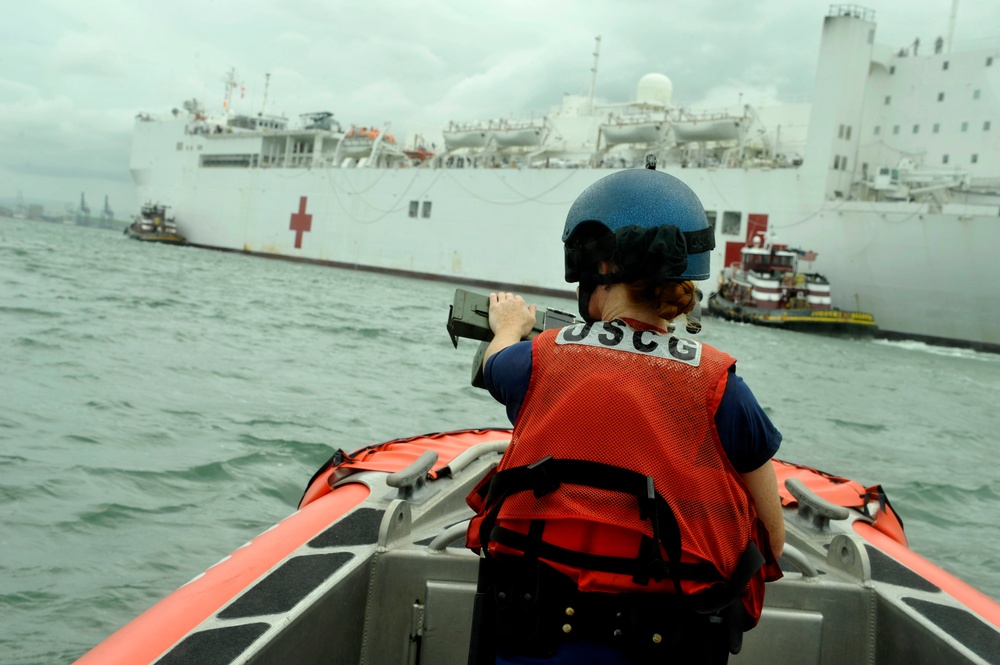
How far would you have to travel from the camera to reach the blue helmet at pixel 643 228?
41.4 inches

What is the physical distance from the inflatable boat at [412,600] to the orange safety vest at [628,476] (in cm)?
55

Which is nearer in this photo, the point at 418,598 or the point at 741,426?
the point at 741,426

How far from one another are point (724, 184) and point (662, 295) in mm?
21245

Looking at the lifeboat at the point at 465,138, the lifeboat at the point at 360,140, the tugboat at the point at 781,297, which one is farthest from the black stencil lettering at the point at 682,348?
the lifeboat at the point at 360,140

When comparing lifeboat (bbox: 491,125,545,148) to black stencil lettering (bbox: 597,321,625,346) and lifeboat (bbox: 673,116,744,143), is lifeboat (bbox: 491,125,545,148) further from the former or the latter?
black stencil lettering (bbox: 597,321,625,346)

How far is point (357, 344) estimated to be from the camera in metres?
9.53

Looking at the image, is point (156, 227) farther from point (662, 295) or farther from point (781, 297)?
point (662, 295)

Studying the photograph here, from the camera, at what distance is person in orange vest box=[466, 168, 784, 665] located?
1.01 meters

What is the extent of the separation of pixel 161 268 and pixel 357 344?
1041 centimetres

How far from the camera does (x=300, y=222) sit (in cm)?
3055

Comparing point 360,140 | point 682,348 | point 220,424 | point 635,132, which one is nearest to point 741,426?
point 682,348

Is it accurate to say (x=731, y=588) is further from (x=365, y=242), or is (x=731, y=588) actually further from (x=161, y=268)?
(x=365, y=242)

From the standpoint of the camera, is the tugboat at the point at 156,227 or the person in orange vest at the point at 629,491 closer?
the person in orange vest at the point at 629,491

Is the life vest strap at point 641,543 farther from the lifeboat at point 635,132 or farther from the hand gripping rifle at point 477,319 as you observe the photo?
the lifeboat at point 635,132
